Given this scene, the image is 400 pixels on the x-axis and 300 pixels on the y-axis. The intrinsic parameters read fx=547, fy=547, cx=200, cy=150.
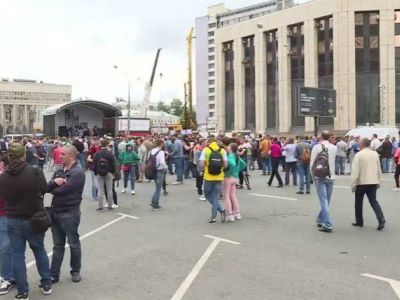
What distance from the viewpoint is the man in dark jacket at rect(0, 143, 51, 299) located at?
5.77m

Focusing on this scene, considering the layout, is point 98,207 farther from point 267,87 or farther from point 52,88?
point 52,88

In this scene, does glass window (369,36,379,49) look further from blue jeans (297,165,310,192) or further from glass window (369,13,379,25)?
blue jeans (297,165,310,192)

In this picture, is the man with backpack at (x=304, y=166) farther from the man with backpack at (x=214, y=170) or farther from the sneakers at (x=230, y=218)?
the man with backpack at (x=214, y=170)

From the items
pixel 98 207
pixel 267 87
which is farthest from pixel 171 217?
pixel 267 87

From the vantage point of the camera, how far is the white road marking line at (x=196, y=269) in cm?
611

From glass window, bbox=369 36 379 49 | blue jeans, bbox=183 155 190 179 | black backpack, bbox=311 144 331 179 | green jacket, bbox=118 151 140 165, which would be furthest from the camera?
glass window, bbox=369 36 379 49

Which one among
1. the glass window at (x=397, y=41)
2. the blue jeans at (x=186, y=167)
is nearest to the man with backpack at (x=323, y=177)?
the blue jeans at (x=186, y=167)

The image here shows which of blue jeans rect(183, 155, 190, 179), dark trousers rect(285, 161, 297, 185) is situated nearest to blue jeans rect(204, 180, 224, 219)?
dark trousers rect(285, 161, 297, 185)

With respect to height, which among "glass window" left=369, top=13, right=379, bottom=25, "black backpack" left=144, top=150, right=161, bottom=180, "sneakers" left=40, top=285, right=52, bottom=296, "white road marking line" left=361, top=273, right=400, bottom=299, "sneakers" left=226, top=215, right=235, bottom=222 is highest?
"glass window" left=369, top=13, right=379, bottom=25

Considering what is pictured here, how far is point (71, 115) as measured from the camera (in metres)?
53.0

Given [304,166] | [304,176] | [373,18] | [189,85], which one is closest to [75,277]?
[304,166]

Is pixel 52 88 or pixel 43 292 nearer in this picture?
pixel 43 292

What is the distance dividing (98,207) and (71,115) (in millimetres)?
41067

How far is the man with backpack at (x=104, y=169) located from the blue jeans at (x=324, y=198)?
5.05 meters
